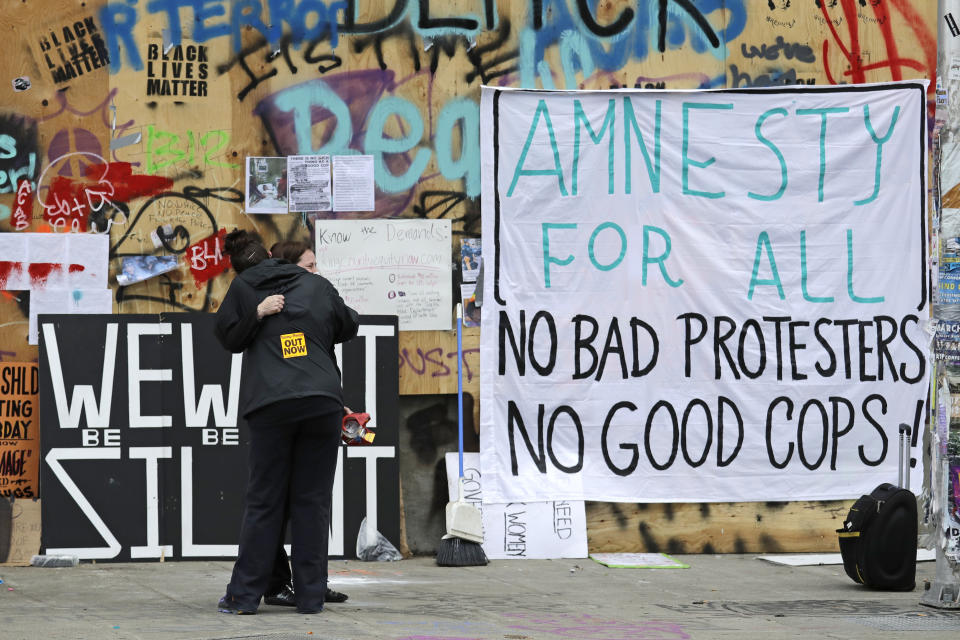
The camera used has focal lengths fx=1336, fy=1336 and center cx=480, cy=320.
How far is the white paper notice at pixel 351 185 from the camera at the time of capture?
8734 millimetres

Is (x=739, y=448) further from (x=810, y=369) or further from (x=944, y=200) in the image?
(x=944, y=200)

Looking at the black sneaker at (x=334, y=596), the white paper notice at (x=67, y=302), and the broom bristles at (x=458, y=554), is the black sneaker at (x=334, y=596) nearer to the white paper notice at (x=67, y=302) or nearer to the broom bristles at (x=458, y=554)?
the broom bristles at (x=458, y=554)

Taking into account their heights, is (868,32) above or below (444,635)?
above

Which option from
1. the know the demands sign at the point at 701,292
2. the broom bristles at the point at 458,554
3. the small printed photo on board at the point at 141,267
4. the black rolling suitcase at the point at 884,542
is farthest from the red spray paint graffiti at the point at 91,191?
the black rolling suitcase at the point at 884,542

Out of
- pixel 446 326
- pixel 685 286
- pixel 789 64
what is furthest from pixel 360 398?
pixel 789 64

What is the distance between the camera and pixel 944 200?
7.19 metres

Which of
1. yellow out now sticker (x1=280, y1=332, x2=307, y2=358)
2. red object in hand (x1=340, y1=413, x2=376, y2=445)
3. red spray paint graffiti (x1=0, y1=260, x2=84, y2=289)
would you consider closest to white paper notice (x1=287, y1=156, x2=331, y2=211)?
red spray paint graffiti (x1=0, y1=260, x2=84, y2=289)

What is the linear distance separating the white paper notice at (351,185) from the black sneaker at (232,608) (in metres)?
3.06

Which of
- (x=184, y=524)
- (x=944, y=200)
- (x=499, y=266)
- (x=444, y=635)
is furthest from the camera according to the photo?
(x=499, y=266)

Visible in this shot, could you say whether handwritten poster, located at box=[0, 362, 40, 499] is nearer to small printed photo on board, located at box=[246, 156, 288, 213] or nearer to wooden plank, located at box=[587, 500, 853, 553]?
small printed photo on board, located at box=[246, 156, 288, 213]

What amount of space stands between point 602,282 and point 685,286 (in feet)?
1.88

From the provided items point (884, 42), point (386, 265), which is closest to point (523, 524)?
point (386, 265)

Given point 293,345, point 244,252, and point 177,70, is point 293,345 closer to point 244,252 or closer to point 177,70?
point 244,252

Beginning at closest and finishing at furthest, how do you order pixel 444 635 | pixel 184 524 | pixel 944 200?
pixel 444 635 → pixel 944 200 → pixel 184 524
